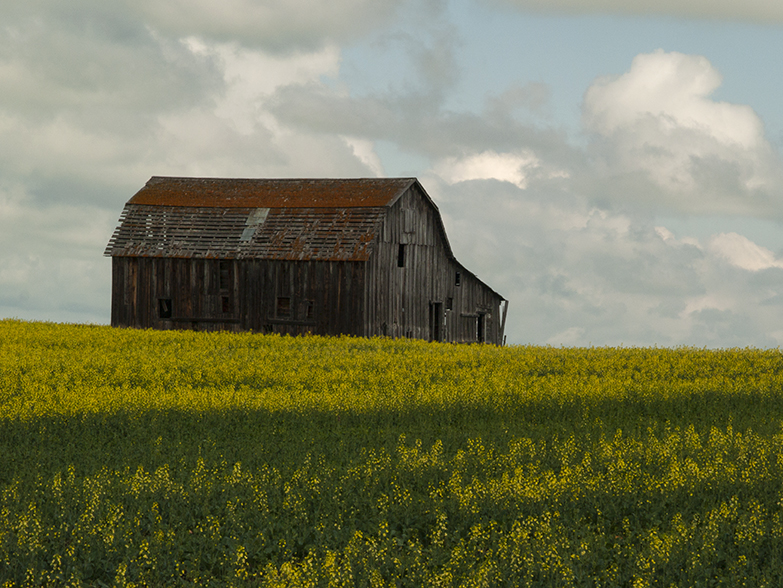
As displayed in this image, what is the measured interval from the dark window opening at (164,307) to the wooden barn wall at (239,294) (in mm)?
52

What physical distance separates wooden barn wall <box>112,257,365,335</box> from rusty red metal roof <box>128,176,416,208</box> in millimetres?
3928

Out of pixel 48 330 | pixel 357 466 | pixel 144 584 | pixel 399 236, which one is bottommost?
pixel 144 584

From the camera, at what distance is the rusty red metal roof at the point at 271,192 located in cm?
4128

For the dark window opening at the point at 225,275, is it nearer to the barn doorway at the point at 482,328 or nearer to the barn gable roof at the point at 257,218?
the barn gable roof at the point at 257,218

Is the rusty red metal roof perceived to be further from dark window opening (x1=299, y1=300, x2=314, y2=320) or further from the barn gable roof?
dark window opening (x1=299, y1=300, x2=314, y2=320)

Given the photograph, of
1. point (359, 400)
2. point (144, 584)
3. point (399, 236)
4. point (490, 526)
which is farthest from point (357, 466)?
point (399, 236)

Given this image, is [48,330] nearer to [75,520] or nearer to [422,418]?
[422,418]

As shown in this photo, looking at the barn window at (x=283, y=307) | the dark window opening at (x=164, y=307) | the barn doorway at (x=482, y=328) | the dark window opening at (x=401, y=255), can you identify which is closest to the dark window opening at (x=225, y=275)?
the barn window at (x=283, y=307)

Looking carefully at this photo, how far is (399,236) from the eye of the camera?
134 ft

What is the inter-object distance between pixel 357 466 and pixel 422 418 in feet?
18.0

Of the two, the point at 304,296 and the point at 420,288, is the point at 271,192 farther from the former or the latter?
the point at 420,288

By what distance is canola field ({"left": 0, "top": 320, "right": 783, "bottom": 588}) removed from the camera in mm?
8812

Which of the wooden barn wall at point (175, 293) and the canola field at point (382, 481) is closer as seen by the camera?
the canola field at point (382, 481)

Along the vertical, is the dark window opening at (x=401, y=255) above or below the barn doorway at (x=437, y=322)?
above
